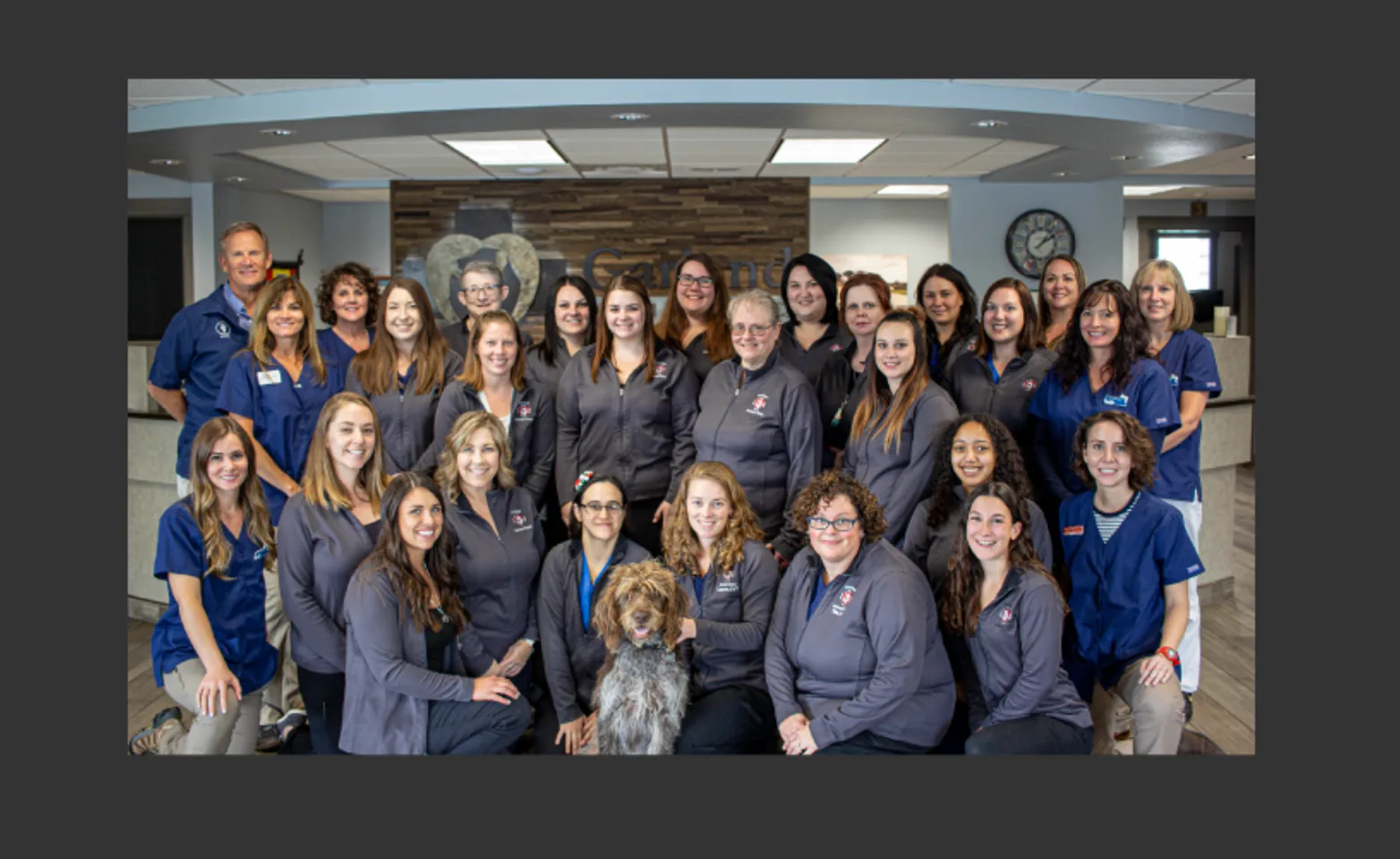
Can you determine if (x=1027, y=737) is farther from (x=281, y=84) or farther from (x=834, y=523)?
(x=281, y=84)

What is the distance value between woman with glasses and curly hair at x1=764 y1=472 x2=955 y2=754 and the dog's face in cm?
33

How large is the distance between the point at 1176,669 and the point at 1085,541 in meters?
0.46

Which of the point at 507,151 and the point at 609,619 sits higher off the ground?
the point at 507,151

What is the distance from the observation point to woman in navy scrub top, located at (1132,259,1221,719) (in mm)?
3922

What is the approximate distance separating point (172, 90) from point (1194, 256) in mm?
5459

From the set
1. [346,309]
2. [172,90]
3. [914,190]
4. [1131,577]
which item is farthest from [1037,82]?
[914,190]

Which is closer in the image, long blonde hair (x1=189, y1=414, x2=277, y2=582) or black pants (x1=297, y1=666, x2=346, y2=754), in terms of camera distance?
long blonde hair (x1=189, y1=414, x2=277, y2=582)

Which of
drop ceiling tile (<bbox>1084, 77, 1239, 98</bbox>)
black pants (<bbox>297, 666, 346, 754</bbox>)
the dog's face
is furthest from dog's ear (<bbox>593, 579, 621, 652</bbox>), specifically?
drop ceiling tile (<bbox>1084, 77, 1239, 98</bbox>)

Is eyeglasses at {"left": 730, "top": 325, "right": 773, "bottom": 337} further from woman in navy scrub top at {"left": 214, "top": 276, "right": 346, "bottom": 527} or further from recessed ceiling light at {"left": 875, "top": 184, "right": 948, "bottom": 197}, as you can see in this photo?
recessed ceiling light at {"left": 875, "top": 184, "right": 948, "bottom": 197}

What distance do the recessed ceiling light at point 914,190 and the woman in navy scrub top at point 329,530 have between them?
802cm

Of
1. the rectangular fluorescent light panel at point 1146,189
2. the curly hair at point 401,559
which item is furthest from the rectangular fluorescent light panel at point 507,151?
the rectangular fluorescent light panel at point 1146,189

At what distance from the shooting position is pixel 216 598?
129 inches

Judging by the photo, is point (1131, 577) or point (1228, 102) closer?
point (1131, 577)

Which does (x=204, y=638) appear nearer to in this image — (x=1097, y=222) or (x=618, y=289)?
(x=618, y=289)
